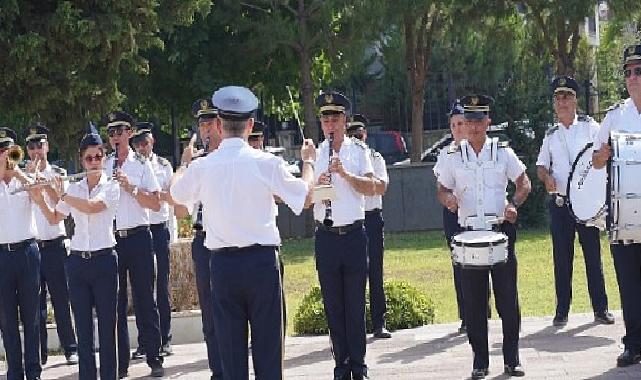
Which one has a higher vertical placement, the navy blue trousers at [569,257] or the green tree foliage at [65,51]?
the green tree foliage at [65,51]

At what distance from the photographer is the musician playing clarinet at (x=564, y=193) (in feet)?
37.8

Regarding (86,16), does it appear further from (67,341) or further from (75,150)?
(67,341)

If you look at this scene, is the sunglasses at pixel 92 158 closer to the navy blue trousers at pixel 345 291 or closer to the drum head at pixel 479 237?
the navy blue trousers at pixel 345 291

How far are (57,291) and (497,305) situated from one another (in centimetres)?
445

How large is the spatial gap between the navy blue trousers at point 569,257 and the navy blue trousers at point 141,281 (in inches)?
152

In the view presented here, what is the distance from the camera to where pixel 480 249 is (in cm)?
900

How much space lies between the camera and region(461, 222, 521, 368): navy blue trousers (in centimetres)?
939

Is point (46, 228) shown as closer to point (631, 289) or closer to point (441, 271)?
point (631, 289)

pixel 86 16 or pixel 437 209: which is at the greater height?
pixel 86 16

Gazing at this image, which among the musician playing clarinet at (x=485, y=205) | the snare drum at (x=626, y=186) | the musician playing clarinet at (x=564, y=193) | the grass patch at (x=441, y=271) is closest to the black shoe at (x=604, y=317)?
the musician playing clarinet at (x=564, y=193)

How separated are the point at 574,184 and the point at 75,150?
466 inches

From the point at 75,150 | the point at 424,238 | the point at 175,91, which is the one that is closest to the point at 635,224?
the point at 75,150

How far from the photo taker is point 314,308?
489 inches

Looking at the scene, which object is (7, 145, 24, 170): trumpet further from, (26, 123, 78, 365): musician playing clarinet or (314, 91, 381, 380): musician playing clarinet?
(314, 91, 381, 380): musician playing clarinet
